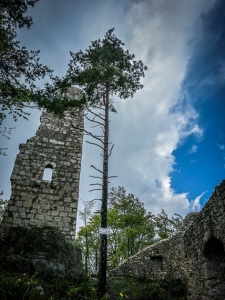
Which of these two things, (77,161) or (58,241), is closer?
(58,241)

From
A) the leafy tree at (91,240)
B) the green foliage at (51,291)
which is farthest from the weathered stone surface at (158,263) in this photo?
the leafy tree at (91,240)

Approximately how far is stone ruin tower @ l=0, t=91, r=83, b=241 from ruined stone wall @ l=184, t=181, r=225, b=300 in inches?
195

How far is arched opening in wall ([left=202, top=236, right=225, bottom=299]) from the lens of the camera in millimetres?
4621

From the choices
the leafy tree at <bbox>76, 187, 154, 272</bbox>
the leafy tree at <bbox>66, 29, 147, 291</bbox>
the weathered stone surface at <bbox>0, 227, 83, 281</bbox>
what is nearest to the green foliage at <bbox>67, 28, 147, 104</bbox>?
the leafy tree at <bbox>66, 29, 147, 291</bbox>

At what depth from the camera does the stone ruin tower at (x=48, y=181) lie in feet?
27.9

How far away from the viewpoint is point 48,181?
30.8 feet

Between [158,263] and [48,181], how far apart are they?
28.3ft

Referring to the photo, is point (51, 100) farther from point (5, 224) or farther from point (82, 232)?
point (82, 232)

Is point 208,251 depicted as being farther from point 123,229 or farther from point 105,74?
point 123,229

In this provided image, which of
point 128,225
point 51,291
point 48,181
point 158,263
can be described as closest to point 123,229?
point 128,225

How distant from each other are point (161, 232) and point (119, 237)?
183 inches

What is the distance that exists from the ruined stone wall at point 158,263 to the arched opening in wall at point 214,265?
8.10m

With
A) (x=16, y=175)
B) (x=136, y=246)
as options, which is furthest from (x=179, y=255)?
(x=16, y=175)

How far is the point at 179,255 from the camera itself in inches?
500
